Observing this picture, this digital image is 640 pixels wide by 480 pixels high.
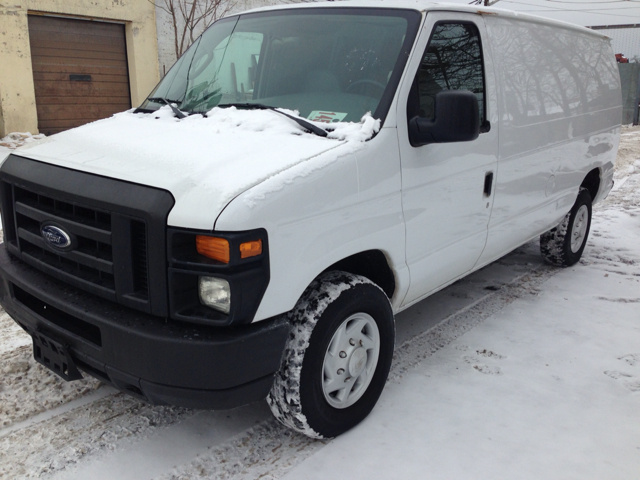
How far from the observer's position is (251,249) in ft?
7.35

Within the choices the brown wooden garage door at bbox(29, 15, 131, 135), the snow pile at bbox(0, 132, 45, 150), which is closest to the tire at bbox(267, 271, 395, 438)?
the snow pile at bbox(0, 132, 45, 150)

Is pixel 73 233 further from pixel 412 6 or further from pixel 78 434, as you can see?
pixel 412 6

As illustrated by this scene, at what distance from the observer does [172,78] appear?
3.89m

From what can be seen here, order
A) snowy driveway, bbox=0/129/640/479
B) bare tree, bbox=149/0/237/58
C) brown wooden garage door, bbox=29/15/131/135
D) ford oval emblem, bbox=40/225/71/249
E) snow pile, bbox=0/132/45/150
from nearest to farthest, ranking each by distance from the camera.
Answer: ford oval emblem, bbox=40/225/71/249 → snowy driveway, bbox=0/129/640/479 → snow pile, bbox=0/132/45/150 → brown wooden garage door, bbox=29/15/131/135 → bare tree, bbox=149/0/237/58

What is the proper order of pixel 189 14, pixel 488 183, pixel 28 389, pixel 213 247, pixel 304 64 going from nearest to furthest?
pixel 213 247 < pixel 28 389 < pixel 304 64 < pixel 488 183 < pixel 189 14

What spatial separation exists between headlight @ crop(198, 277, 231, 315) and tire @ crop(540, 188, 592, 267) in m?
4.19

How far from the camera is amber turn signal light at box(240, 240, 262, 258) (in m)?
2.21

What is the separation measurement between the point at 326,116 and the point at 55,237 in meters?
1.47

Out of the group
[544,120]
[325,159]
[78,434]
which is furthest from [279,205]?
[544,120]

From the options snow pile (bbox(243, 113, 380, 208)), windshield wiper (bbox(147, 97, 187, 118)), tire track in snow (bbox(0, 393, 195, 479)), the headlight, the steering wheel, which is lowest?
tire track in snow (bbox(0, 393, 195, 479))

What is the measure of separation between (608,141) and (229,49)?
414 cm

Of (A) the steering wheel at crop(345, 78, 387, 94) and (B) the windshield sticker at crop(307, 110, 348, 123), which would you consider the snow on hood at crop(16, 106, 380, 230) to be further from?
(A) the steering wheel at crop(345, 78, 387, 94)

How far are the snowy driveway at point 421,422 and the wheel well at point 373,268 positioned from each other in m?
0.67

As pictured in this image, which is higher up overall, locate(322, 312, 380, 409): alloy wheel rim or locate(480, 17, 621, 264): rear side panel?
locate(480, 17, 621, 264): rear side panel
